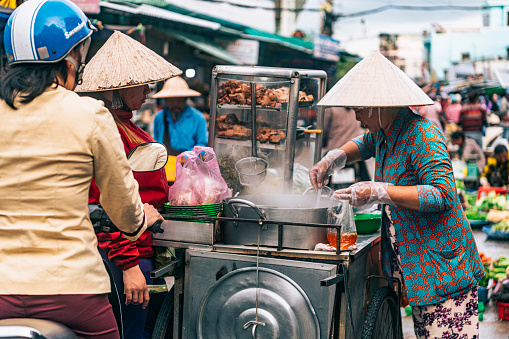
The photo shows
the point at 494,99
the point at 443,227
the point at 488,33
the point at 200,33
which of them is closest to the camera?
the point at 443,227

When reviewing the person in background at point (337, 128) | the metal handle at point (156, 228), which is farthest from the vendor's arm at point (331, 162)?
the person in background at point (337, 128)

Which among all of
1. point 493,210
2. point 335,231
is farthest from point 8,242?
point 493,210

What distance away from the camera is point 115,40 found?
3.06 metres

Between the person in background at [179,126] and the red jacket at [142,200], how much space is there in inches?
134

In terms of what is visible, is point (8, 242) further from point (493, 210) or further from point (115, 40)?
point (493, 210)

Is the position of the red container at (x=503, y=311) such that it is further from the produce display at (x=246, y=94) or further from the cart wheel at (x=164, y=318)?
the cart wheel at (x=164, y=318)

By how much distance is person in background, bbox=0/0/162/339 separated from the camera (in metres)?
1.67

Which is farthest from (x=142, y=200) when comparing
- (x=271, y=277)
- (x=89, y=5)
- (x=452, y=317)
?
(x=89, y=5)

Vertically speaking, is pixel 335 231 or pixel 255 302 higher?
pixel 335 231

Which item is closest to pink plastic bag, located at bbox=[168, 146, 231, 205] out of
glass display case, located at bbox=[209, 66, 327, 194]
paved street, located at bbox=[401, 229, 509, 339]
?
glass display case, located at bbox=[209, 66, 327, 194]

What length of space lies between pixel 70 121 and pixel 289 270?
4.31ft

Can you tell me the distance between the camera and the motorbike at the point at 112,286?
1551 millimetres

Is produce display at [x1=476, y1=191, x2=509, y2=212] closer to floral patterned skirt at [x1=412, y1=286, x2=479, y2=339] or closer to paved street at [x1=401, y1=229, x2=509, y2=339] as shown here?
paved street at [x1=401, y1=229, x2=509, y2=339]

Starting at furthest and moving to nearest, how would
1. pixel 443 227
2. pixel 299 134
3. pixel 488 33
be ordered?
pixel 488 33
pixel 299 134
pixel 443 227
